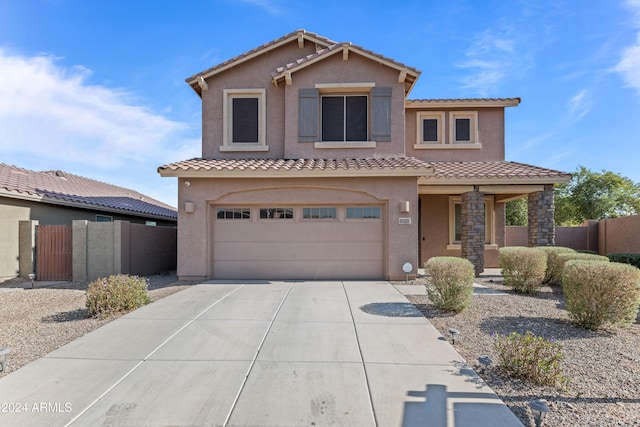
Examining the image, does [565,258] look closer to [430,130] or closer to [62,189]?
[430,130]

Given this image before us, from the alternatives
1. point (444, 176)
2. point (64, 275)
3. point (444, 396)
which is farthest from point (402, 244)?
point (64, 275)

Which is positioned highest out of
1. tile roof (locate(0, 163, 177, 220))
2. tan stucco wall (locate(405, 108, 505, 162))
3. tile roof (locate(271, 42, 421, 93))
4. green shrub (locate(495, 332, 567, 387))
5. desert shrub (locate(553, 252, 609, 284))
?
tile roof (locate(271, 42, 421, 93))

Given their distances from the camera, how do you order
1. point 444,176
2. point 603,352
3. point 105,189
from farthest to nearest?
point 105,189, point 444,176, point 603,352

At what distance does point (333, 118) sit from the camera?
1144 cm

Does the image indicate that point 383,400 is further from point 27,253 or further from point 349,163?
point 27,253

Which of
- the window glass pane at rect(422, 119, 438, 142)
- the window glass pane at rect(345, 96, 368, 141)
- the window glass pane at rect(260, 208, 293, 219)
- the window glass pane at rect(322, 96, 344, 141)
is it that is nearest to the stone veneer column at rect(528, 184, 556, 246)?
the window glass pane at rect(422, 119, 438, 142)

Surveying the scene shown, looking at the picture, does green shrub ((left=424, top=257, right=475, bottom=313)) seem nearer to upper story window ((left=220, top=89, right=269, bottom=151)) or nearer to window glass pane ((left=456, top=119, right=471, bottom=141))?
upper story window ((left=220, top=89, right=269, bottom=151))

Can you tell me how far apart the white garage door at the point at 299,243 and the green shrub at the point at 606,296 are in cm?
532

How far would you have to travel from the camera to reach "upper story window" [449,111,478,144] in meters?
13.6

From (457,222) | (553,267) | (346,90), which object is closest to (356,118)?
(346,90)

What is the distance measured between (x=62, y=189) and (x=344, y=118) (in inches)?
515

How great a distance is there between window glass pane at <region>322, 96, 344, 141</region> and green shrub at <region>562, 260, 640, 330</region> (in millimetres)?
7827

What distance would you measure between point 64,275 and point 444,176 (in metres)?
13.5

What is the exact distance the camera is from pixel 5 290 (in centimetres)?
965
